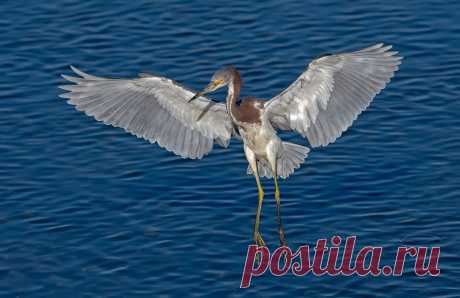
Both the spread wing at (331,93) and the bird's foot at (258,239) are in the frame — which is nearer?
the spread wing at (331,93)

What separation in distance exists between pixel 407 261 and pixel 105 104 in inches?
169

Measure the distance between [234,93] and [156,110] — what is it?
121 centimetres

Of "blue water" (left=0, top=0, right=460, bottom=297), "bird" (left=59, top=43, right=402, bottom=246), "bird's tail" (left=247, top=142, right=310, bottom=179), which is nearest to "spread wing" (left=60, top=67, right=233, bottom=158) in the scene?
"bird" (left=59, top=43, right=402, bottom=246)

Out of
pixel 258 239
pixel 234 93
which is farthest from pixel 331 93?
pixel 258 239

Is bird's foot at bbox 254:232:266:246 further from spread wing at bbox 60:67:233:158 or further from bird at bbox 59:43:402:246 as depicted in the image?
spread wing at bbox 60:67:233:158

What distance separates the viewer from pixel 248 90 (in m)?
21.1

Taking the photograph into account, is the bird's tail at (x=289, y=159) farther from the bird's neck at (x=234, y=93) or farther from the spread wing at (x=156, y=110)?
the bird's neck at (x=234, y=93)

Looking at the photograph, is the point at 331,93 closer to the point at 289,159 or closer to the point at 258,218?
the point at 289,159

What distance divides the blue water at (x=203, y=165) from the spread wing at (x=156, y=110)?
61.8 inches

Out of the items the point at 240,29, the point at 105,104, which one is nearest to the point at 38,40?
the point at 240,29

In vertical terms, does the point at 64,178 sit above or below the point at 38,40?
below

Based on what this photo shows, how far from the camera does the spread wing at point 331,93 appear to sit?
16250 mm

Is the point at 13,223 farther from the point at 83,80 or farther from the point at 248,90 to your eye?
the point at 248,90

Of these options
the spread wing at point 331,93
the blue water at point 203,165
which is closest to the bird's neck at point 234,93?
the spread wing at point 331,93
